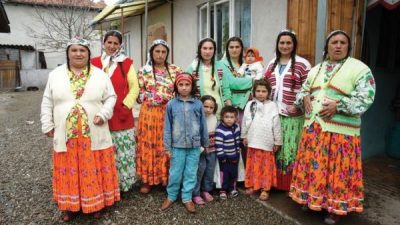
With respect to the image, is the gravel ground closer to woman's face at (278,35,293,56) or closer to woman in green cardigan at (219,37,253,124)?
woman in green cardigan at (219,37,253,124)

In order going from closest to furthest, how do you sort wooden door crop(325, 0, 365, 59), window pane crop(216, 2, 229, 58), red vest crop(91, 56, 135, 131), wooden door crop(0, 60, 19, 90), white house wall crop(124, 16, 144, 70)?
red vest crop(91, 56, 135, 131), wooden door crop(325, 0, 365, 59), window pane crop(216, 2, 229, 58), white house wall crop(124, 16, 144, 70), wooden door crop(0, 60, 19, 90)

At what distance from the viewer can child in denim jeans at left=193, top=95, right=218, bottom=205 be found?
3512 mm

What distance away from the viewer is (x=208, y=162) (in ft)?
11.8

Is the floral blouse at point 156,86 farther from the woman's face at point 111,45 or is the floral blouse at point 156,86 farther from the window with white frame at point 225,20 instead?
the window with white frame at point 225,20

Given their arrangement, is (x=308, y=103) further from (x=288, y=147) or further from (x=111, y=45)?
(x=111, y=45)

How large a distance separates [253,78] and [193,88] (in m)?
0.84

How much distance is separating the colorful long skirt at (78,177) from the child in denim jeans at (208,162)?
106 cm

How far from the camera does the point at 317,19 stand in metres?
3.54

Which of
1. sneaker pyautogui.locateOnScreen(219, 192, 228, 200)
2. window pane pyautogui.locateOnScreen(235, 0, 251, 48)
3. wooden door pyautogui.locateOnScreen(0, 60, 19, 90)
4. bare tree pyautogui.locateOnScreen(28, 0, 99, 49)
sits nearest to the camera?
sneaker pyautogui.locateOnScreen(219, 192, 228, 200)

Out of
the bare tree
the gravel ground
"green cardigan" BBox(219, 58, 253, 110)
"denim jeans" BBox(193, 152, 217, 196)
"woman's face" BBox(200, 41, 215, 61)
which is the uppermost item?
the bare tree

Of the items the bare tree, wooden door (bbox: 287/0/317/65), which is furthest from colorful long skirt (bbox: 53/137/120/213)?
the bare tree

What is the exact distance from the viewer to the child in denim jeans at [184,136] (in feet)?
10.7

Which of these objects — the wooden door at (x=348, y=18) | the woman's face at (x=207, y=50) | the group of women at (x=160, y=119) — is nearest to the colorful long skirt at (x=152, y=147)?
the group of women at (x=160, y=119)

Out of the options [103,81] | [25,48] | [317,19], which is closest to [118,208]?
[103,81]
